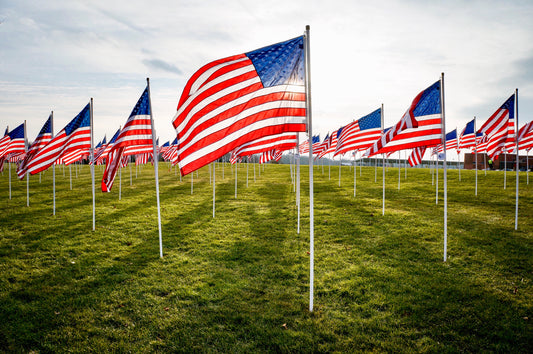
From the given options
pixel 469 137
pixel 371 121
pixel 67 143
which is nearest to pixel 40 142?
Result: pixel 67 143

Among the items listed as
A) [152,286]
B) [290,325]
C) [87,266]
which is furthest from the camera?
[87,266]

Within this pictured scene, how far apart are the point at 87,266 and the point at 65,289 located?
4.27 feet

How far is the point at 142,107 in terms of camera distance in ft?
27.1

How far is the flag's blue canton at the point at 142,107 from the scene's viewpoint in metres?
8.20

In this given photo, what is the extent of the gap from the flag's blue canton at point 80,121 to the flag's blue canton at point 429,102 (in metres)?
11.2

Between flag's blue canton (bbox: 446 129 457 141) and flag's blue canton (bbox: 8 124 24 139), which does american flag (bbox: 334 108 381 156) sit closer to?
flag's blue canton (bbox: 446 129 457 141)

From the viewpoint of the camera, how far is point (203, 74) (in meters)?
5.39

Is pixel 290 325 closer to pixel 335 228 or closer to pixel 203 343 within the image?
pixel 203 343

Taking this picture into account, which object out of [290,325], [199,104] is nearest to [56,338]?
[290,325]

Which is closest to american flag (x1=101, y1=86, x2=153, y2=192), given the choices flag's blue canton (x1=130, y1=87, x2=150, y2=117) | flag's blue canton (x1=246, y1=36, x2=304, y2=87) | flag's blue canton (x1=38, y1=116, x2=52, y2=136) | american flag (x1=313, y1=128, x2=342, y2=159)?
flag's blue canton (x1=130, y1=87, x2=150, y2=117)

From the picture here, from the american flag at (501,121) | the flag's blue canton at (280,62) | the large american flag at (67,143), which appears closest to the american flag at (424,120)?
the flag's blue canton at (280,62)

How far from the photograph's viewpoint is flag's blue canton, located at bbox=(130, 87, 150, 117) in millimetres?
8203

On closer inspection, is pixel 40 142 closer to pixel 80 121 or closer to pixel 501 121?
pixel 80 121

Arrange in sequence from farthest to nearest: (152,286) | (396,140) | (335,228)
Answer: (335,228)
(396,140)
(152,286)
